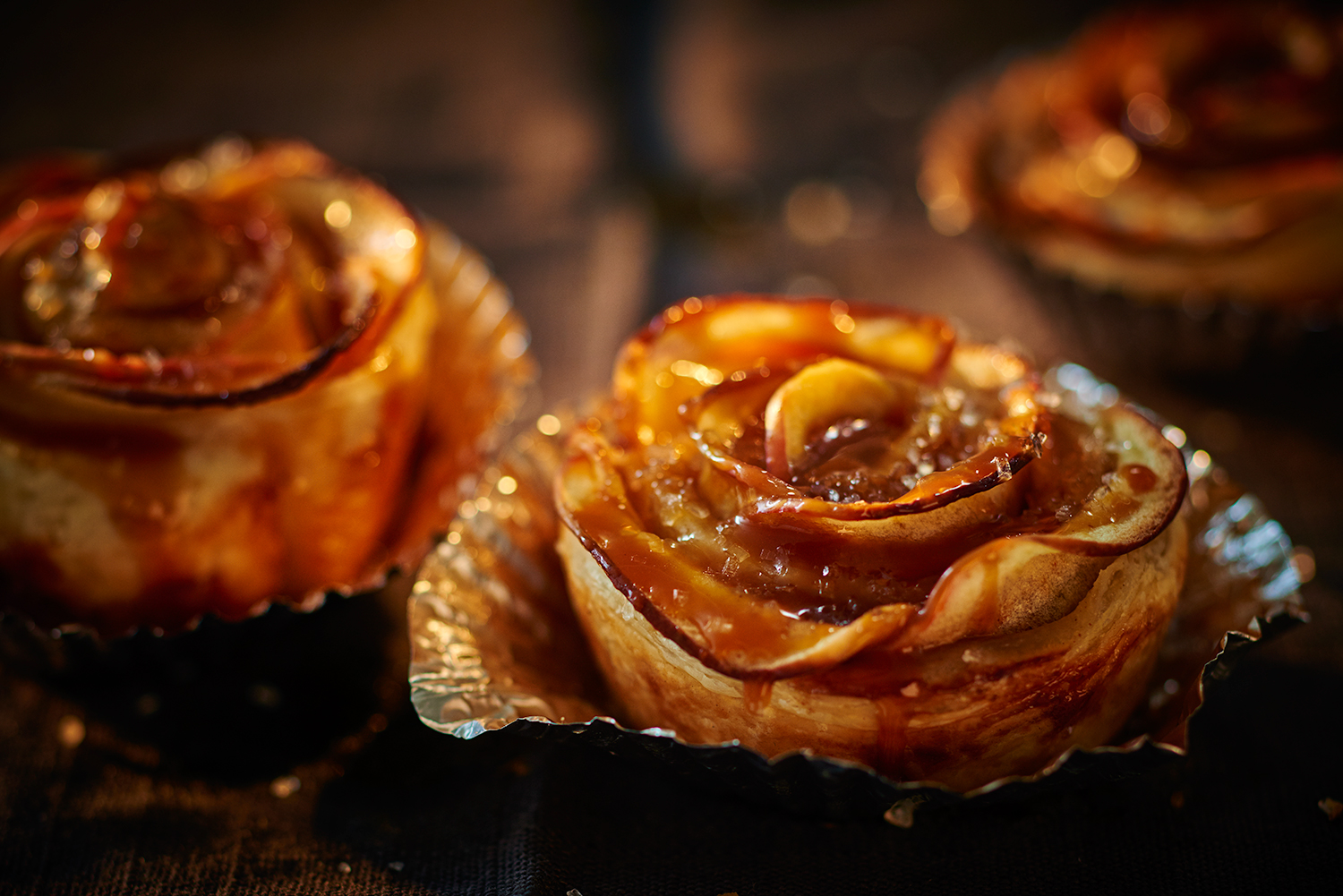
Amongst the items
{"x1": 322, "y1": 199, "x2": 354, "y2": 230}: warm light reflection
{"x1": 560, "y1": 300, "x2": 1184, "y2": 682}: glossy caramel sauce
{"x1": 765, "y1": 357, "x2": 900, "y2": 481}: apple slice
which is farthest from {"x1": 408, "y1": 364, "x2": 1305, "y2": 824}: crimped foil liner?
{"x1": 322, "y1": 199, "x2": 354, "y2": 230}: warm light reflection

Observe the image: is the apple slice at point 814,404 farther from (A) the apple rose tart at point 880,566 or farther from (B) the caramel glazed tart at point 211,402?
(B) the caramel glazed tart at point 211,402

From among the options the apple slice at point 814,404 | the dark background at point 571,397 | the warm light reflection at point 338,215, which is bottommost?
the dark background at point 571,397

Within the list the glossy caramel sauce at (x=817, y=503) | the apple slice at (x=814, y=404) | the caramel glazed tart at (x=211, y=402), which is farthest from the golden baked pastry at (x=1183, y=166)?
the caramel glazed tart at (x=211, y=402)

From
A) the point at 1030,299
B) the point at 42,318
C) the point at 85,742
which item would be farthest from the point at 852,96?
the point at 85,742

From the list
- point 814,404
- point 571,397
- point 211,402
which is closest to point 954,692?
point 814,404

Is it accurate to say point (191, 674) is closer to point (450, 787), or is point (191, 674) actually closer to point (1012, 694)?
point (450, 787)

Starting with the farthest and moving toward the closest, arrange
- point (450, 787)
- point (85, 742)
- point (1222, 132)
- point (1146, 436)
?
point (1222, 132)
point (85, 742)
point (450, 787)
point (1146, 436)
